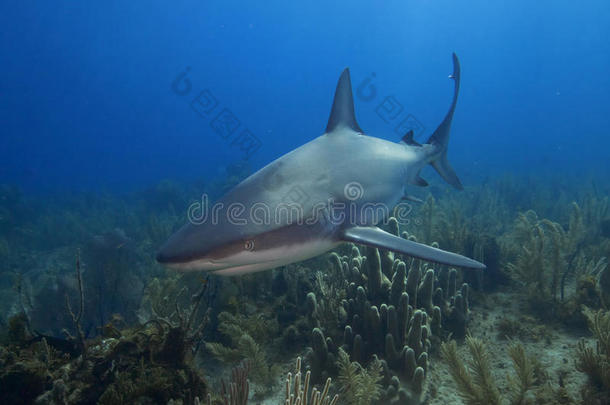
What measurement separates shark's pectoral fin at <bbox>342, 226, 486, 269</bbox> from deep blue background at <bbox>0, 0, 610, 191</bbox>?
8994 cm

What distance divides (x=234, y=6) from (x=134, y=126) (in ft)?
343

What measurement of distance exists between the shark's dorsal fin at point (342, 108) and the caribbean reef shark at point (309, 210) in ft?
0.05

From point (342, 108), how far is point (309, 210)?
7.72 feet

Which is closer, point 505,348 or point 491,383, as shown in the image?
point 491,383

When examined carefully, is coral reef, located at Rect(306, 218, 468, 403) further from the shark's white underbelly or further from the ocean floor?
the shark's white underbelly

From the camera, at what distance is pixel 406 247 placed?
2691 mm

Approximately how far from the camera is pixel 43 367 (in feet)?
7.39

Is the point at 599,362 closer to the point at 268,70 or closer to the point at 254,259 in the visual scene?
the point at 254,259

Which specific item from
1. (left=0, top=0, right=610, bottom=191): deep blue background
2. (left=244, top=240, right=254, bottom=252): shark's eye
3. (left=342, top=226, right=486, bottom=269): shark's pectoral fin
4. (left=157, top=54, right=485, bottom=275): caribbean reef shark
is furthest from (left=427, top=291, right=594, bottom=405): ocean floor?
(left=0, top=0, right=610, bottom=191): deep blue background

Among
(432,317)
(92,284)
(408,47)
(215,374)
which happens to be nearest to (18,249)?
(92,284)

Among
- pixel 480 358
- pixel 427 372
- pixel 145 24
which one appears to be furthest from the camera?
pixel 145 24

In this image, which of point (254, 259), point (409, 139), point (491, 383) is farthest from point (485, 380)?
point (409, 139)

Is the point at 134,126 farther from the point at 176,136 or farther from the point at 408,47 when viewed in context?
the point at 408,47

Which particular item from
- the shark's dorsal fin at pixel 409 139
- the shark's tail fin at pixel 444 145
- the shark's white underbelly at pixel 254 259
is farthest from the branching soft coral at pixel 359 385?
the shark's tail fin at pixel 444 145
